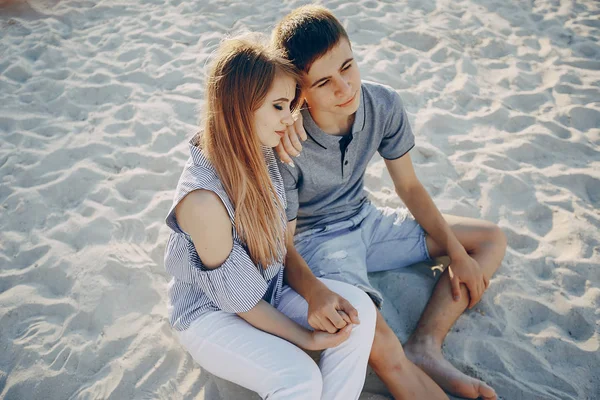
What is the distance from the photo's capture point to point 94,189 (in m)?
2.93

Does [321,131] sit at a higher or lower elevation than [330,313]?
higher

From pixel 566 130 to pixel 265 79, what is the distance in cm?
232

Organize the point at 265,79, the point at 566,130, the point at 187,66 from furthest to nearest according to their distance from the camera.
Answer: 1. the point at 187,66
2. the point at 566,130
3. the point at 265,79

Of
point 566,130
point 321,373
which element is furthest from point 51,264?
point 566,130

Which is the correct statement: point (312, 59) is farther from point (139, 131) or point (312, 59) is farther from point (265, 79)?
point (139, 131)

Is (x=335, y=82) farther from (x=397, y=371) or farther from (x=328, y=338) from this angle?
(x=397, y=371)

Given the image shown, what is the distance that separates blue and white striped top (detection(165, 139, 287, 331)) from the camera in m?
1.72

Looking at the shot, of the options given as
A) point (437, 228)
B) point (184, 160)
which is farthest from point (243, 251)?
point (184, 160)

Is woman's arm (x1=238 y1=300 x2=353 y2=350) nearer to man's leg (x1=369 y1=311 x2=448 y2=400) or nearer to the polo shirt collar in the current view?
man's leg (x1=369 y1=311 x2=448 y2=400)

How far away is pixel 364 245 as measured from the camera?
7.41 feet

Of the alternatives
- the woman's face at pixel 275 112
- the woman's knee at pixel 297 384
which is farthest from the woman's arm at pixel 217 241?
the woman's face at pixel 275 112

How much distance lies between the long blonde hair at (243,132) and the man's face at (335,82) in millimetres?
140

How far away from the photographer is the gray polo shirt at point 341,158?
2076 millimetres

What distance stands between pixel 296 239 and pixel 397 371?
72 centimetres
